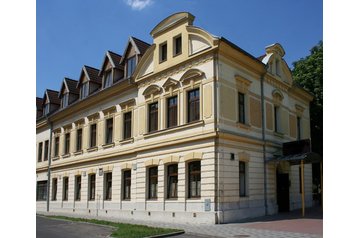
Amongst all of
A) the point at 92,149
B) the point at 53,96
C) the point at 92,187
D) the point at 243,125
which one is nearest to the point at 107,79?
the point at 92,149

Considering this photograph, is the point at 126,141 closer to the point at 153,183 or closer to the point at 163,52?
the point at 153,183

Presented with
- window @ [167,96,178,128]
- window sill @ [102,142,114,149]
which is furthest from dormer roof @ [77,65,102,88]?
window @ [167,96,178,128]

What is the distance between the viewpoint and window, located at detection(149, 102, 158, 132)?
734 inches

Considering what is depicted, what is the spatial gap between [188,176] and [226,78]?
4488 millimetres

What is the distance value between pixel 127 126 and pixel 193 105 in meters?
5.57

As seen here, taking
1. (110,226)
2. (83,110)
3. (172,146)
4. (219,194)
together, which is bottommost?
(110,226)

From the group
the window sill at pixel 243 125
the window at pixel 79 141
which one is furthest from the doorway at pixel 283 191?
the window at pixel 79 141

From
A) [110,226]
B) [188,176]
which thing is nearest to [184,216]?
[188,176]

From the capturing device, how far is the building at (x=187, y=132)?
51.4ft

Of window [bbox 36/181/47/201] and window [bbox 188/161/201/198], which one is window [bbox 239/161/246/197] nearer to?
window [bbox 188/161/201/198]

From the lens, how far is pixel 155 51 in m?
18.8

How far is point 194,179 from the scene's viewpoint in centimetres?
1602

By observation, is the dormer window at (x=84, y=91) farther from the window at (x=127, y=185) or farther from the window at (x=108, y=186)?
the window at (x=127, y=185)

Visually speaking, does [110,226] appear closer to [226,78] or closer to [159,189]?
[159,189]
